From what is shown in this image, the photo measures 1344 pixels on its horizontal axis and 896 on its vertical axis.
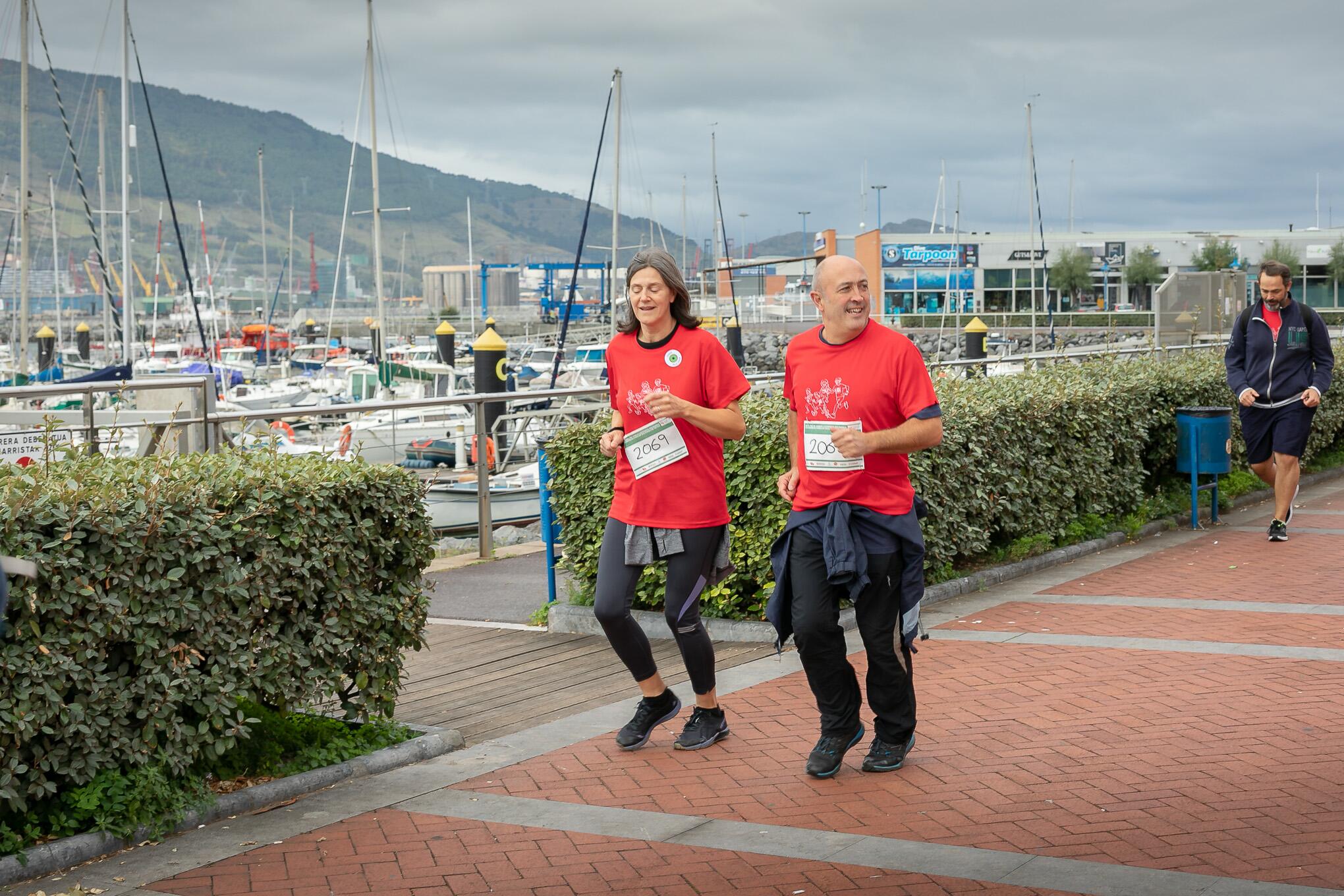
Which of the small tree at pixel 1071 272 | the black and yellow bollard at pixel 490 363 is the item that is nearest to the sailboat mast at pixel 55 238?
the black and yellow bollard at pixel 490 363

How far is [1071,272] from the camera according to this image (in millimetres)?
90812

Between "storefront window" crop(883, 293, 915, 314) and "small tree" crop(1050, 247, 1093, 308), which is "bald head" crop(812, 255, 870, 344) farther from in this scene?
"storefront window" crop(883, 293, 915, 314)

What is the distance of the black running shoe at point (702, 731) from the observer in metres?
5.82

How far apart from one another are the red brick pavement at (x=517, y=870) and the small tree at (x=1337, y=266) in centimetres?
9018

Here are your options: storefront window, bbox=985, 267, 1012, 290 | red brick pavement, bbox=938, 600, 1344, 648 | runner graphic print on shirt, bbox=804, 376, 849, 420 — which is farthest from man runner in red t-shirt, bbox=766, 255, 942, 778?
storefront window, bbox=985, 267, 1012, 290

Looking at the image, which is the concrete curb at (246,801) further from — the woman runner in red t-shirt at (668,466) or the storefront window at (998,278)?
the storefront window at (998,278)

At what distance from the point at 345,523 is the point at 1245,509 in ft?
32.7

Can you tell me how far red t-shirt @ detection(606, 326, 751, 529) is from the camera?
18.4ft

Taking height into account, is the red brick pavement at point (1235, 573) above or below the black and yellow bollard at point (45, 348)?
below

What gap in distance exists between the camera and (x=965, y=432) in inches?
365

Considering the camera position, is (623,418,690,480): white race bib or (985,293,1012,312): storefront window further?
(985,293,1012,312): storefront window

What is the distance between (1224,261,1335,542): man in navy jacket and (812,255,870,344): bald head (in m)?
6.63

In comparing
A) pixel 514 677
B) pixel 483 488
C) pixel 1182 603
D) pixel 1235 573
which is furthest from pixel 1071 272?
pixel 514 677

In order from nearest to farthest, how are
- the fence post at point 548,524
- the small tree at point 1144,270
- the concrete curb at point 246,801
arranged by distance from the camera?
the concrete curb at point 246,801 → the fence post at point 548,524 → the small tree at point 1144,270
